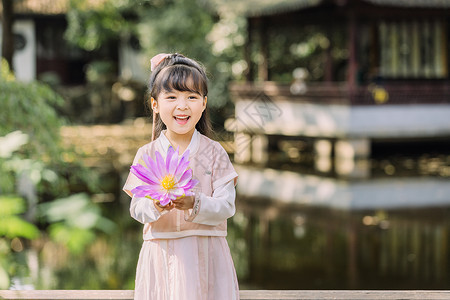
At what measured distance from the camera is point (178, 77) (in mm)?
2629

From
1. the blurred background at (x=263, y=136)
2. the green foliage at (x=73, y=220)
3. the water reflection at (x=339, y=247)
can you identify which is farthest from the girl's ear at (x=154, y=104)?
the water reflection at (x=339, y=247)

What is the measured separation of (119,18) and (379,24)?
689 cm

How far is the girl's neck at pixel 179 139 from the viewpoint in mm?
2721

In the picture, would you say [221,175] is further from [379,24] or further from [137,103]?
[137,103]

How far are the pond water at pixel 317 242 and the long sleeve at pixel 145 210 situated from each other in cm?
263

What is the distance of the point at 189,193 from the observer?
Answer: 239 cm

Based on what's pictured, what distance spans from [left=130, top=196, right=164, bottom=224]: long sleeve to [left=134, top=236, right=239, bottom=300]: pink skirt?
0.12 m

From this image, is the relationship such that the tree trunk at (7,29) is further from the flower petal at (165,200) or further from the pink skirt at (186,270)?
the flower petal at (165,200)

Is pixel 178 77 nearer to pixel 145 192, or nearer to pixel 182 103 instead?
pixel 182 103

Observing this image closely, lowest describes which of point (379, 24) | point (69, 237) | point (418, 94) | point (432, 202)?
point (432, 202)

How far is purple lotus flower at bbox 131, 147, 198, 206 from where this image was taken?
2.36m

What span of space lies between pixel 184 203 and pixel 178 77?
18.7 inches

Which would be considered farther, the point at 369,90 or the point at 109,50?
the point at 109,50

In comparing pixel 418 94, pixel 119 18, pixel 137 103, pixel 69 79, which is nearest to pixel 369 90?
pixel 418 94
